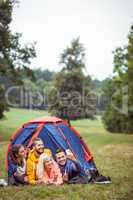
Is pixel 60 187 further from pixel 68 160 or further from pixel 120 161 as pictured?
pixel 120 161

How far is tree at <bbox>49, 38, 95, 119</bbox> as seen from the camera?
41875 mm

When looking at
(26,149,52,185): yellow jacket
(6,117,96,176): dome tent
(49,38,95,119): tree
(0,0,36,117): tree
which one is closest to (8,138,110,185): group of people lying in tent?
(26,149,52,185): yellow jacket

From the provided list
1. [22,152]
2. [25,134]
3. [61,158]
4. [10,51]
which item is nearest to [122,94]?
[10,51]

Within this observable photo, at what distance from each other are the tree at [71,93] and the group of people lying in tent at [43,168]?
103 feet

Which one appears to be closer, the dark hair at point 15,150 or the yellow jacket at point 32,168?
the yellow jacket at point 32,168

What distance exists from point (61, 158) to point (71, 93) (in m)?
33.1

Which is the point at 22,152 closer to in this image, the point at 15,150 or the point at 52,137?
the point at 15,150

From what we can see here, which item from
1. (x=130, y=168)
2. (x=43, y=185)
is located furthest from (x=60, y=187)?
(x=130, y=168)

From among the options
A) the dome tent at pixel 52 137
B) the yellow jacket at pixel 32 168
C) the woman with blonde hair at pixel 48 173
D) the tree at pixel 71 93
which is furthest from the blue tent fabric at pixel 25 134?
the tree at pixel 71 93

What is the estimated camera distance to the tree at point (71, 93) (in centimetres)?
4188

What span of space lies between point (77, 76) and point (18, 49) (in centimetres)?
1744

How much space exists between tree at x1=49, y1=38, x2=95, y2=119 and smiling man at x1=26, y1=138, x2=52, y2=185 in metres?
Answer: 31.5

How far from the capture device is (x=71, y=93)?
42219 mm

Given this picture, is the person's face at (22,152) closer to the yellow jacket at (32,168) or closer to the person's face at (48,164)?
the yellow jacket at (32,168)
